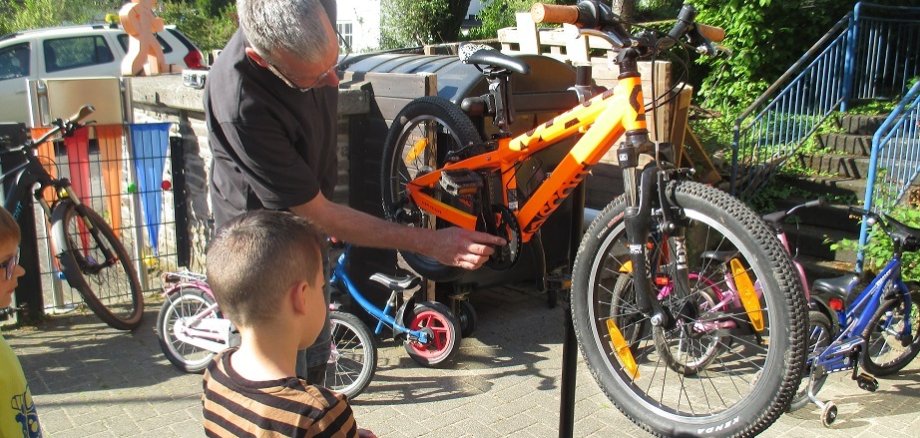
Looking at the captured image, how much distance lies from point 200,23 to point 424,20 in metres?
7.78

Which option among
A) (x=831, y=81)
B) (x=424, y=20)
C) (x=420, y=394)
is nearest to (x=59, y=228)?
(x=420, y=394)

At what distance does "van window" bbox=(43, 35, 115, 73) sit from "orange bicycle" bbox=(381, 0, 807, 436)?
444 inches

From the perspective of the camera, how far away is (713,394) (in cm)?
487

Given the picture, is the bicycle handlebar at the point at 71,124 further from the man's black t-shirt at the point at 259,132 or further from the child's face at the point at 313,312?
the child's face at the point at 313,312

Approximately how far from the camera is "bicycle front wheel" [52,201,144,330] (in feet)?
17.6

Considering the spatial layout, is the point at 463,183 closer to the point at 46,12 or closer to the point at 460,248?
the point at 460,248

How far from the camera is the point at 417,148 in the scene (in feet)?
15.2

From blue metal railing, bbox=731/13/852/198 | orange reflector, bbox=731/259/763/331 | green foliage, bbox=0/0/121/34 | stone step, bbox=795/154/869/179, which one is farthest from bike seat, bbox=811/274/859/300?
green foliage, bbox=0/0/121/34

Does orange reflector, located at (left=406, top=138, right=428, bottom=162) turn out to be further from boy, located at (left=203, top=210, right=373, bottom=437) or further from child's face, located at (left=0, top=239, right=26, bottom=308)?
boy, located at (left=203, top=210, right=373, bottom=437)

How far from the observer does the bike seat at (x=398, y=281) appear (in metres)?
4.89

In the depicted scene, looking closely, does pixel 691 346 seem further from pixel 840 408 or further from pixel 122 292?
pixel 122 292

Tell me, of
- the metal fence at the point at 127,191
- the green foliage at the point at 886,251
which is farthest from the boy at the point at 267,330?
the green foliage at the point at 886,251

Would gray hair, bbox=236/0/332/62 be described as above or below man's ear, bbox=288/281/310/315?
above

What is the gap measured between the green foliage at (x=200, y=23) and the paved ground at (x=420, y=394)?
53.1 ft
